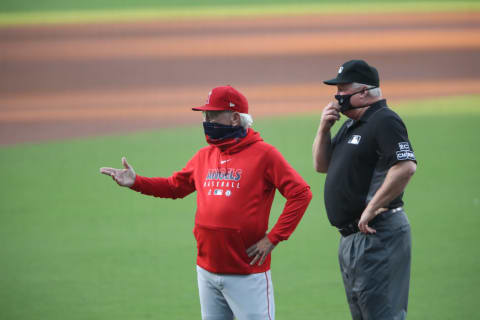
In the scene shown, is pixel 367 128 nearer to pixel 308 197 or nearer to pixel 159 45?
pixel 308 197

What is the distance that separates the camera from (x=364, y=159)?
2740mm

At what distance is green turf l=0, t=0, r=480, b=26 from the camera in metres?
11.2

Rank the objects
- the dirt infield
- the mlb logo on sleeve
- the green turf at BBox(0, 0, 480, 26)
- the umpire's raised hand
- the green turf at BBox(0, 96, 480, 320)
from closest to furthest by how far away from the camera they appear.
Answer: the mlb logo on sleeve
the umpire's raised hand
the green turf at BBox(0, 96, 480, 320)
the dirt infield
the green turf at BBox(0, 0, 480, 26)

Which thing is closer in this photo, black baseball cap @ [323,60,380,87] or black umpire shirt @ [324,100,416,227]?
black umpire shirt @ [324,100,416,227]

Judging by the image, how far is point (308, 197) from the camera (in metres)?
2.78

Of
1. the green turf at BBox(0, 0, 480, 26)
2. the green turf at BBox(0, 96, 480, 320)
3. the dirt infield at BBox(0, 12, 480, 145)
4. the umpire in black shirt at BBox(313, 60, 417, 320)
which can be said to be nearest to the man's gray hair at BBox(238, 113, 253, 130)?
the umpire in black shirt at BBox(313, 60, 417, 320)

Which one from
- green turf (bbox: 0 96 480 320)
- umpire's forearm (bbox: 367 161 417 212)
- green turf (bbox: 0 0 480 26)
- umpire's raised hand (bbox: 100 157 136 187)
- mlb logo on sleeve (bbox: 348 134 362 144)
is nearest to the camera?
umpire's forearm (bbox: 367 161 417 212)

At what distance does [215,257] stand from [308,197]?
483 mm

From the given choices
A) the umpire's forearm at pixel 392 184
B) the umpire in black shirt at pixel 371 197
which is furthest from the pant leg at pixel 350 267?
the umpire's forearm at pixel 392 184

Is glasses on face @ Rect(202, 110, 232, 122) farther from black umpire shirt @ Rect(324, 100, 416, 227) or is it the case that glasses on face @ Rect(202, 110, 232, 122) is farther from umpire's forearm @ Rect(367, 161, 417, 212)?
umpire's forearm @ Rect(367, 161, 417, 212)

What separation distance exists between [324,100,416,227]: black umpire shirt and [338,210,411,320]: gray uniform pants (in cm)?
9

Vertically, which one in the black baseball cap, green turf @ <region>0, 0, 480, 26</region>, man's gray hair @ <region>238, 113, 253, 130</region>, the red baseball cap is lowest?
man's gray hair @ <region>238, 113, 253, 130</region>

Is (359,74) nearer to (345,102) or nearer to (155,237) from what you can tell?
→ (345,102)

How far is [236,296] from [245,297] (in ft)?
0.13
